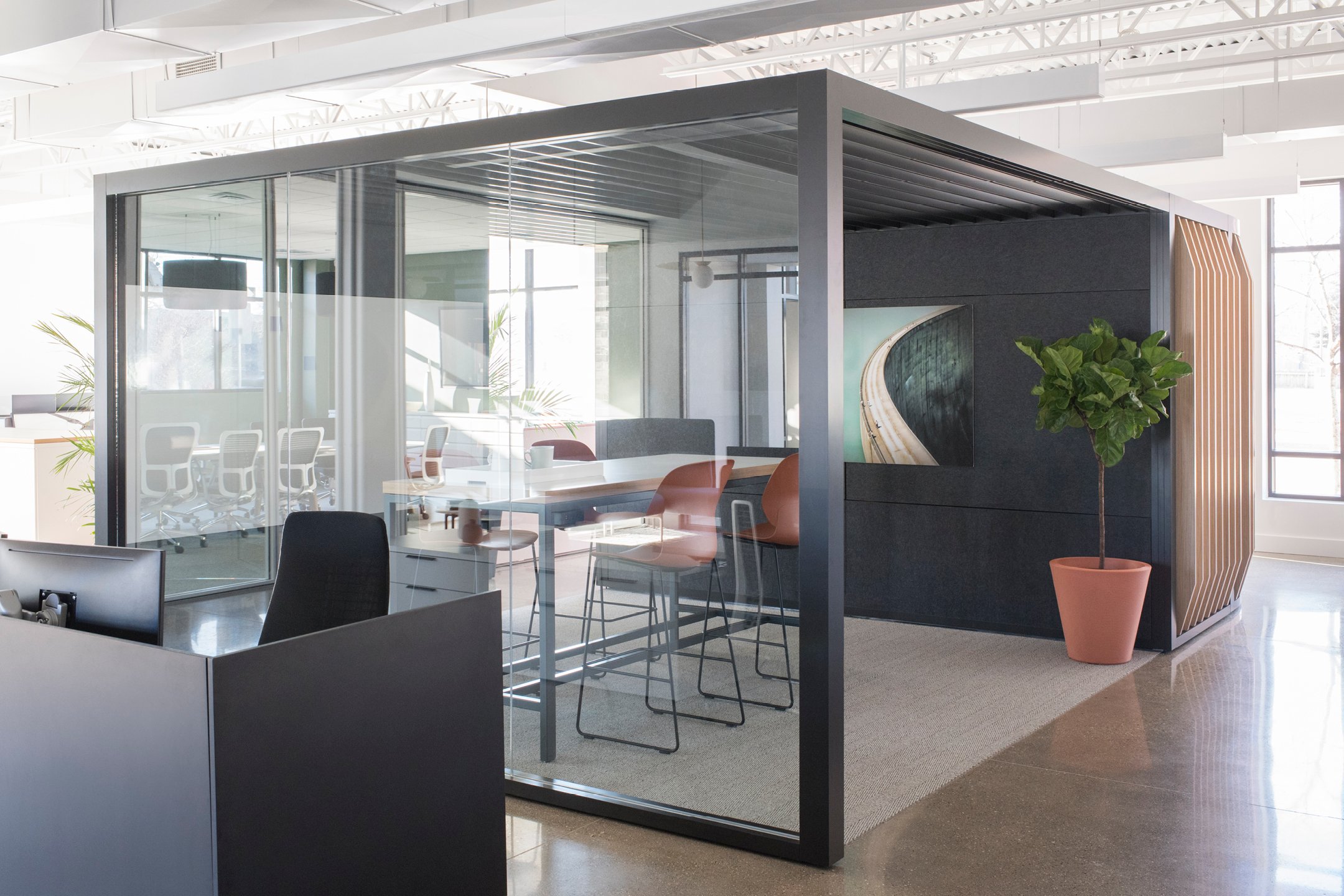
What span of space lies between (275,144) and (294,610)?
869 cm

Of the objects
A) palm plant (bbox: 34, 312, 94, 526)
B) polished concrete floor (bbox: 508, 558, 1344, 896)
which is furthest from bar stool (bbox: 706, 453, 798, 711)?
palm plant (bbox: 34, 312, 94, 526)

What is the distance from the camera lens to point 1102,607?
6039 millimetres

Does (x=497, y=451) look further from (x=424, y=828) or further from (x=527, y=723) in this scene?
(x=424, y=828)

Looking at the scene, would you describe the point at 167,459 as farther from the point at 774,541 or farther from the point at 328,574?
the point at 774,541

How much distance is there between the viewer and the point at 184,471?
5367 mm

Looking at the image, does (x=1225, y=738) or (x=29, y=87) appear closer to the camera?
(x=1225, y=738)

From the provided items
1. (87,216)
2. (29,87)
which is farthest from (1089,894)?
(87,216)

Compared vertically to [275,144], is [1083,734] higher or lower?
lower

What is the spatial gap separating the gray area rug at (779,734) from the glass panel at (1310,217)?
5909mm

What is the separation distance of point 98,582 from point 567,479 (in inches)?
68.4

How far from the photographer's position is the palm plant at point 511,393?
4070 mm

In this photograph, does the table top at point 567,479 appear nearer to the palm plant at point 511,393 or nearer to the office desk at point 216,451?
the palm plant at point 511,393

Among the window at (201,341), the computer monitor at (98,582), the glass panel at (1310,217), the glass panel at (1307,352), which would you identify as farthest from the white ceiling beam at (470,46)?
the glass panel at (1307,352)

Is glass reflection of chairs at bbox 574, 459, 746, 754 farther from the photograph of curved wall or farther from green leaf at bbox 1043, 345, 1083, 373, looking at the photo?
the photograph of curved wall
